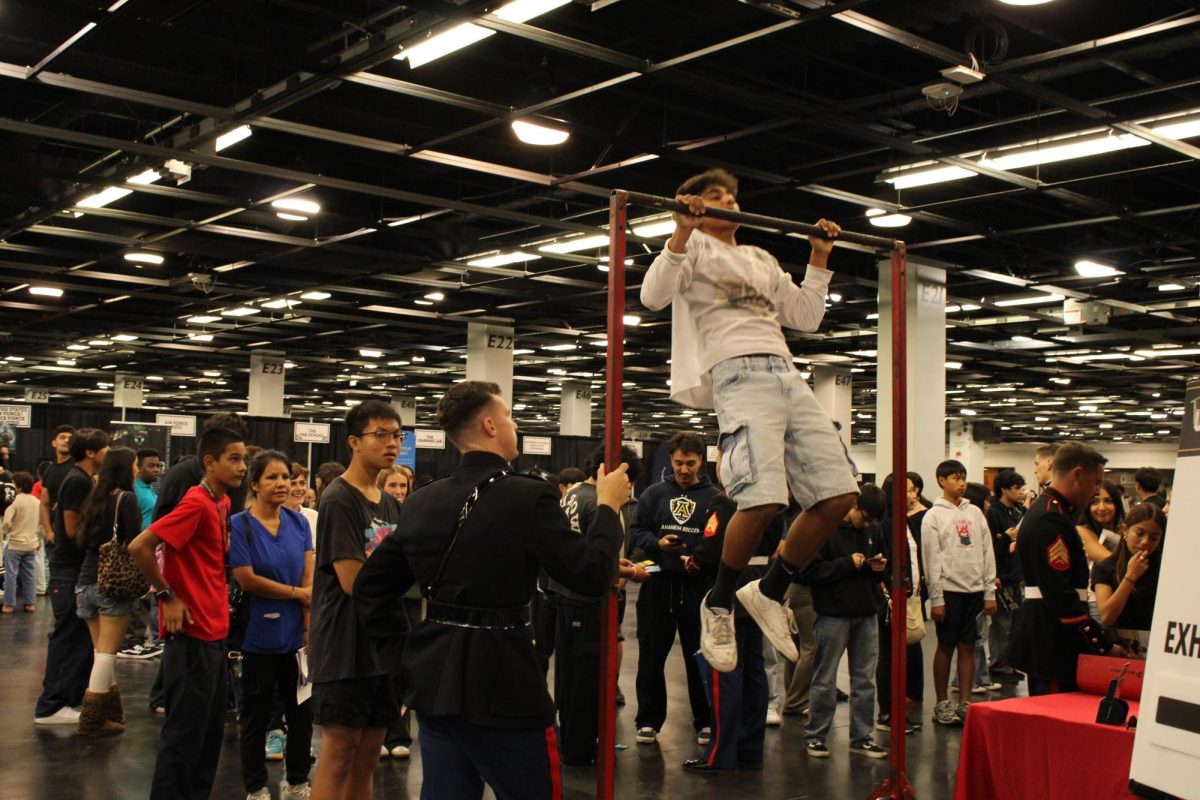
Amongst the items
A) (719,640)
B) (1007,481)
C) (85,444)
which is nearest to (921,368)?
(1007,481)

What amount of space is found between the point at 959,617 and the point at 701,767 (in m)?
2.47

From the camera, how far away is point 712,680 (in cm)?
576

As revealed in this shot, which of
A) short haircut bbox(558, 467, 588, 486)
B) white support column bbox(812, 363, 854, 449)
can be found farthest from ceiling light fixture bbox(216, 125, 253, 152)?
white support column bbox(812, 363, 854, 449)

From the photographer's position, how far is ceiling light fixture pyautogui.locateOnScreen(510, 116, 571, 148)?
8.61 meters

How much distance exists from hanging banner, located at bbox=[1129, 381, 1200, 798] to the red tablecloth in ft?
4.20

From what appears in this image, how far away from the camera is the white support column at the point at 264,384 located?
76.6 ft

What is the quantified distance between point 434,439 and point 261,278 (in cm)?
435

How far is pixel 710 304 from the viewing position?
352 cm

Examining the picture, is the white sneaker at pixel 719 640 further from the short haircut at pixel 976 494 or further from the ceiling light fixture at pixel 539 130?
the short haircut at pixel 976 494

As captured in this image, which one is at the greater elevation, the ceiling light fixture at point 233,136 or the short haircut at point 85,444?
the ceiling light fixture at point 233,136

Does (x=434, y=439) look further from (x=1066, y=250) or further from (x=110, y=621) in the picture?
(x=110, y=621)

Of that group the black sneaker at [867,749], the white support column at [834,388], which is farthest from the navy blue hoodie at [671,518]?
the white support column at [834,388]

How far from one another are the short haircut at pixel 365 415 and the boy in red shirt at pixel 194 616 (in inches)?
28.9

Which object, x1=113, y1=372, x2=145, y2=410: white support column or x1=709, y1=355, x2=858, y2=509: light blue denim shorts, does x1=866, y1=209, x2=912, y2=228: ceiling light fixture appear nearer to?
x1=709, y1=355, x2=858, y2=509: light blue denim shorts
